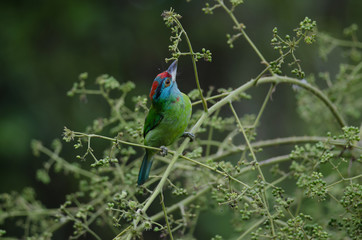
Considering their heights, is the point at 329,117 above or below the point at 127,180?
above

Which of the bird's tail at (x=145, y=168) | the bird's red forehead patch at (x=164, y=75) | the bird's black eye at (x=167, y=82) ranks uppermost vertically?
the bird's red forehead patch at (x=164, y=75)

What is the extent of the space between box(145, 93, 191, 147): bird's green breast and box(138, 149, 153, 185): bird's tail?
12 centimetres

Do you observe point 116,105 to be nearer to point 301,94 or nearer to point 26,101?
point 301,94

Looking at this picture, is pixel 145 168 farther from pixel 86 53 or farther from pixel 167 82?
pixel 86 53

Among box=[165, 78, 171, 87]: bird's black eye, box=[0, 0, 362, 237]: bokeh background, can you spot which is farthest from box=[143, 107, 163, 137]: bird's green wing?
box=[0, 0, 362, 237]: bokeh background

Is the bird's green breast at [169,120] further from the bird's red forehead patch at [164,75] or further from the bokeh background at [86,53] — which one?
the bokeh background at [86,53]

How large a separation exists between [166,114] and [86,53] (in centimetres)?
487

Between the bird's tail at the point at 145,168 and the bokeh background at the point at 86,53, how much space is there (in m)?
4.17

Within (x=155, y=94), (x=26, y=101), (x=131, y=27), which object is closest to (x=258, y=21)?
(x=131, y=27)

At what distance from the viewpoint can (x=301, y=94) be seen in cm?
260

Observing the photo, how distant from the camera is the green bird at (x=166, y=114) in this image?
2195 mm

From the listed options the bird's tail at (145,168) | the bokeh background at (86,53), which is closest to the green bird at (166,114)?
the bird's tail at (145,168)

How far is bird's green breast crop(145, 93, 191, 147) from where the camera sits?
2.20 m

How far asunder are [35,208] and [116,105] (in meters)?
0.79
